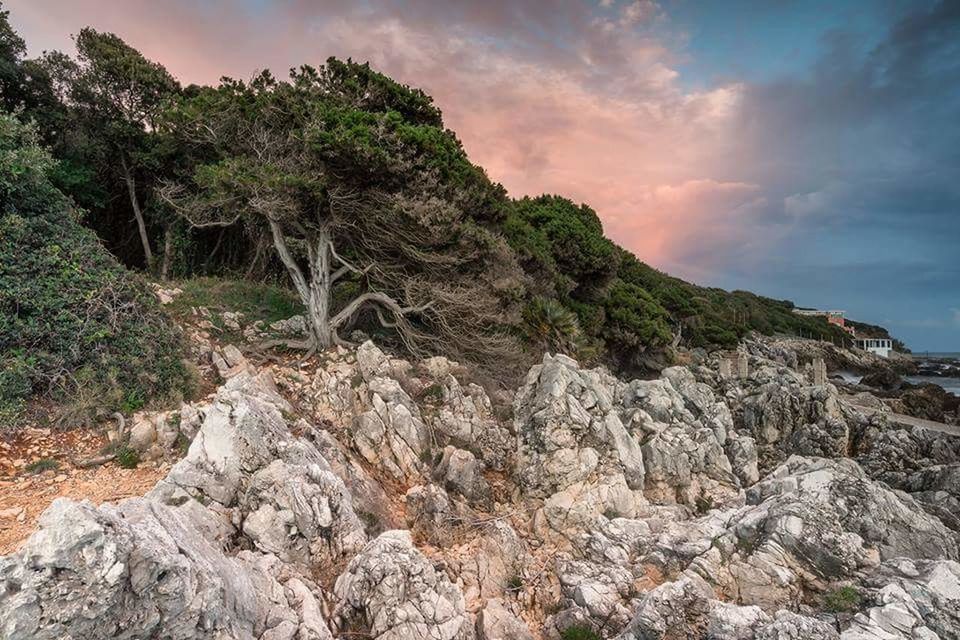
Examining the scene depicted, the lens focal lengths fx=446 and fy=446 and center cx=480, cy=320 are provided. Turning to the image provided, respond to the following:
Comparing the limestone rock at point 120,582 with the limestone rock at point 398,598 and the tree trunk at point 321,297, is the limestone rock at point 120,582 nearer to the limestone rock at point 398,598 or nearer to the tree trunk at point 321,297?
the limestone rock at point 398,598

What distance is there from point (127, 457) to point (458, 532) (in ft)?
19.8

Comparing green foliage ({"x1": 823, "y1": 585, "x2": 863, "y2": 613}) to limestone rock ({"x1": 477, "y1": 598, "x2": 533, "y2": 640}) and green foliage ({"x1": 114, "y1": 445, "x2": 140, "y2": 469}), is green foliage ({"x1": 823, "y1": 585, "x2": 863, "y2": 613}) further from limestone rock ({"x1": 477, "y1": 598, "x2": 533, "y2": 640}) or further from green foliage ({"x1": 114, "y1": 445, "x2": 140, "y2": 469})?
green foliage ({"x1": 114, "y1": 445, "x2": 140, "y2": 469})

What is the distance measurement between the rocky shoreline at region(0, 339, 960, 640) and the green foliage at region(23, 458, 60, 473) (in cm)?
121

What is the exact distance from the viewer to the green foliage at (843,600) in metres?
6.48

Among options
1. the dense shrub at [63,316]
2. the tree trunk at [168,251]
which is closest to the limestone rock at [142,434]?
the dense shrub at [63,316]

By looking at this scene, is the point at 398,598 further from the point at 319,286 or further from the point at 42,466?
the point at 319,286

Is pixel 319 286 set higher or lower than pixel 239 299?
higher

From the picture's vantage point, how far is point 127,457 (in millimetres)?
7750

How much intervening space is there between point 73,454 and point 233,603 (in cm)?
551

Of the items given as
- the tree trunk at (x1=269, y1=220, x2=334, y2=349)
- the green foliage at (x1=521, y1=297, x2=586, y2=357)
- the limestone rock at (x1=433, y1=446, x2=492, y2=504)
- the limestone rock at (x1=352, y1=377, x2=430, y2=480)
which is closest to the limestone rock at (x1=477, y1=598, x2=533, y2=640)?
the limestone rock at (x1=433, y1=446, x2=492, y2=504)

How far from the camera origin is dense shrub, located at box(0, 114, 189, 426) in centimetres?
845

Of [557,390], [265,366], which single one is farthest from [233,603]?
[557,390]

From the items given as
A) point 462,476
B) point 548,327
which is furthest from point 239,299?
point 548,327

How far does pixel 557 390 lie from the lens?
11.7 m
